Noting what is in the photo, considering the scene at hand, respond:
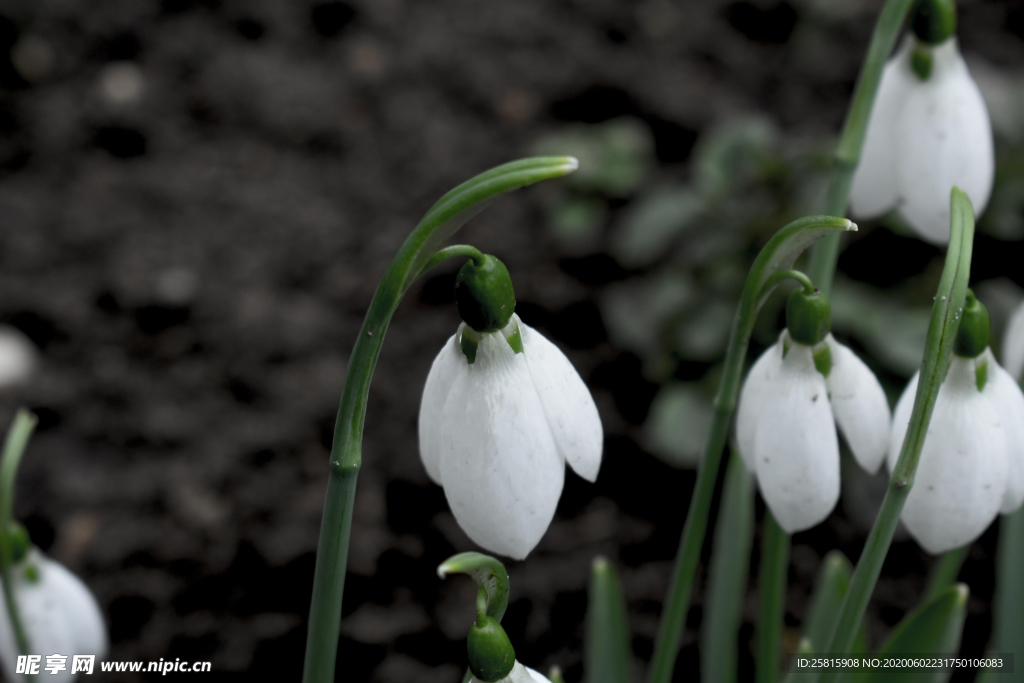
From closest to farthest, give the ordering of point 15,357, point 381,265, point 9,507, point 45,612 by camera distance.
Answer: point 9,507 → point 45,612 → point 15,357 → point 381,265

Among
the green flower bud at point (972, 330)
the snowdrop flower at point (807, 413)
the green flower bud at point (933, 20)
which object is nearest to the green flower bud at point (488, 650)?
the snowdrop flower at point (807, 413)

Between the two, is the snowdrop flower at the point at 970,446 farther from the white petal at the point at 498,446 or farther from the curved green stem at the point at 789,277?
the white petal at the point at 498,446

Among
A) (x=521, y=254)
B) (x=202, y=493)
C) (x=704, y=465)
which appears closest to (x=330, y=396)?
(x=202, y=493)

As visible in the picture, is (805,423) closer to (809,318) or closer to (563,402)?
(809,318)

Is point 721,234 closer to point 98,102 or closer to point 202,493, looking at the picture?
point 202,493

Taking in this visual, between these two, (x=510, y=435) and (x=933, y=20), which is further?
(x=933, y=20)

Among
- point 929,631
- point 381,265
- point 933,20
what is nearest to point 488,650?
point 929,631

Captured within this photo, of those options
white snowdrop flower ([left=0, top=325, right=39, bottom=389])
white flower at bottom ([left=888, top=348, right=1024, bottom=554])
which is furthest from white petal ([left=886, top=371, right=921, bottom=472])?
white snowdrop flower ([left=0, top=325, right=39, bottom=389])
